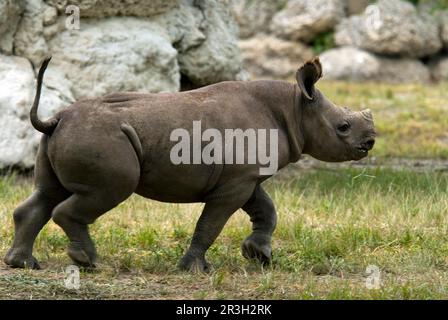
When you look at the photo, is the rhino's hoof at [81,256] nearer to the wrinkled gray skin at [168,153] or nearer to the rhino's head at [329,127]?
the wrinkled gray skin at [168,153]

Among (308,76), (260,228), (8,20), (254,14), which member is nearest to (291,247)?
(260,228)

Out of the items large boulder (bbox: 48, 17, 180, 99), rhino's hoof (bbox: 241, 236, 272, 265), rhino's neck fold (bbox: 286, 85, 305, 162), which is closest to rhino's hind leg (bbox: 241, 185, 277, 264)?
rhino's hoof (bbox: 241, 236, 272, 265)

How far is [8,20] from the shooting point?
9797 mm

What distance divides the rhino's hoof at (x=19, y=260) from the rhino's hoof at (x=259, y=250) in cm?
143

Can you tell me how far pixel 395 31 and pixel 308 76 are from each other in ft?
36.0

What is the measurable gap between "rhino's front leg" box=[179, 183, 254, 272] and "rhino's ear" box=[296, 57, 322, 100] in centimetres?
77

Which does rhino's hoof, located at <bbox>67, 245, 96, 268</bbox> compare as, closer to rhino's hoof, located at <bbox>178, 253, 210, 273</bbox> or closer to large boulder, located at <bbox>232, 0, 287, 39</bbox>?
rhino's hoof, located at <bbox>178, 253, 210, 273</bbox>

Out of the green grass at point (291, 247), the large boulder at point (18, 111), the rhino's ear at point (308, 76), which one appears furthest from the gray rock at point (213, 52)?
the rhino's ear at point (308, 76)

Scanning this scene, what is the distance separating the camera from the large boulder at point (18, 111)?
9.41 m

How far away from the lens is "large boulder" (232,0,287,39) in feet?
61.3

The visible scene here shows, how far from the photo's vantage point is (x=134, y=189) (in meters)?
6.23
